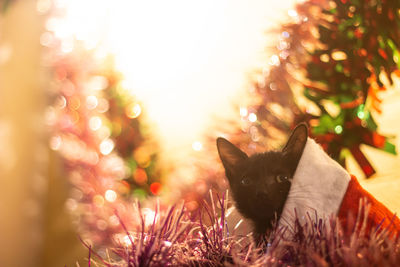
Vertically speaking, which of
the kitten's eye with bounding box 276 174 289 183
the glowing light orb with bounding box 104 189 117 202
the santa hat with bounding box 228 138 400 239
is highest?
the kitten's eye with bounding box 276 174 289 183

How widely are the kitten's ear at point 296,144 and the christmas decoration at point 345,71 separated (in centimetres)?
15

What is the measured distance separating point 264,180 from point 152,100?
119cm

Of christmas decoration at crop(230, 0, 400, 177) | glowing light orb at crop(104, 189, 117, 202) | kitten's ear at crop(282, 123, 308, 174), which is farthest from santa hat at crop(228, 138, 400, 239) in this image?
glowing light orb at crop(104, 189, 117, 202)

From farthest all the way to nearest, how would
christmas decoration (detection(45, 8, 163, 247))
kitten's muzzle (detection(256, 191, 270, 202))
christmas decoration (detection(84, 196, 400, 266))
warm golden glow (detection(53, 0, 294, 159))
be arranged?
warm golden glow (detection(53, 0, 294, 159)), christmas decoration (detection(45, 8, 163, 247)), kitten's muzzle (detection(256, 191, 270, 202)), christmas decoration (detection(84, 196, 400, 266))

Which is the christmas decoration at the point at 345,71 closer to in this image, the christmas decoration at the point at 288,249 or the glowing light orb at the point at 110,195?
the christmas decoration at the point at 288,249

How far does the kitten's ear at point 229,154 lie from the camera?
0.39 m

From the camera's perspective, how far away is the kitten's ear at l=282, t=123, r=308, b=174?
354mm

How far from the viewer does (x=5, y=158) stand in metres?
1.37

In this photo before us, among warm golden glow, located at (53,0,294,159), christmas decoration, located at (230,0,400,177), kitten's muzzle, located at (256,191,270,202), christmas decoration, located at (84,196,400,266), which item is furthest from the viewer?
warm golden glow, located at (53,0,294,159)

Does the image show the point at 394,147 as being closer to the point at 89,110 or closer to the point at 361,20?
the point at 361,20

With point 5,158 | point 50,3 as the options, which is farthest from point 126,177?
point 50,3

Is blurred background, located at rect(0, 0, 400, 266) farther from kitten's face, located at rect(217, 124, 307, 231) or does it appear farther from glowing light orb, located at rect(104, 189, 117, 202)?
kitten's face, located at rect(217, 124, 307, 231)

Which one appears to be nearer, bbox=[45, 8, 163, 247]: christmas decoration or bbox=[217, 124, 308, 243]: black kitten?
bbox=[217, 124, 308, 243]: black kitten

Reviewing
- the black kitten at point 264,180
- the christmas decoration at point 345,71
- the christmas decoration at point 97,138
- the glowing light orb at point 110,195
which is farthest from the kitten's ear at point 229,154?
the glowing light orb at point 110,195
